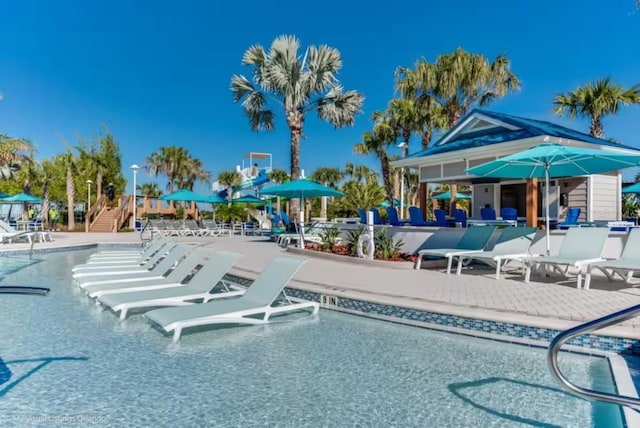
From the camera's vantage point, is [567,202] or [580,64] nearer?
[567,202]

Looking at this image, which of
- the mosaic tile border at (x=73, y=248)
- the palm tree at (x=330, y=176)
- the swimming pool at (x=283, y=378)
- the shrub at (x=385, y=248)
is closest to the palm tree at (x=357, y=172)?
→ the palm tree at (x=330, y=176)

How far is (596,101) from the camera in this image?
65.8ft

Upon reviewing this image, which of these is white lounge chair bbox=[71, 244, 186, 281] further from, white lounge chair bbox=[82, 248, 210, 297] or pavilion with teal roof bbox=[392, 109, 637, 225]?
pavilion with teal roof bbox=[392, 109, 637, 225]

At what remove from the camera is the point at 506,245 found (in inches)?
346

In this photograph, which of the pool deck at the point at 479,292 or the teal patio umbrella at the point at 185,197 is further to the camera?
the teal patio umbrella at the point at 185,197

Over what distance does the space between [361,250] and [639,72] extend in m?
15.6

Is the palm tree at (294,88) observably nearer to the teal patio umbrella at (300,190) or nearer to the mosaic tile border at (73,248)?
the teal patio umbrella at (300,190)

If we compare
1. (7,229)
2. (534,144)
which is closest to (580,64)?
(534,144)

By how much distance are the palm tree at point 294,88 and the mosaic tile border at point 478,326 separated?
11340 mm

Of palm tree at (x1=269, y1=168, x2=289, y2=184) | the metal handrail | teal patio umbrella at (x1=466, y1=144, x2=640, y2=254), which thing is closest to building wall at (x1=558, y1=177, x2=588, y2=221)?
teal patio umbrella at (x1=466, y1=144, x2=640, y2=254)

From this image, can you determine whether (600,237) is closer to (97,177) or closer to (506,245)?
(506,245)

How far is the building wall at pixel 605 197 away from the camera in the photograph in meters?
14.1

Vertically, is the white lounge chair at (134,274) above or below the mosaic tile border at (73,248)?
above

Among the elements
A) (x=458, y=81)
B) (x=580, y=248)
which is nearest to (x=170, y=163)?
(x=458, y=81)
